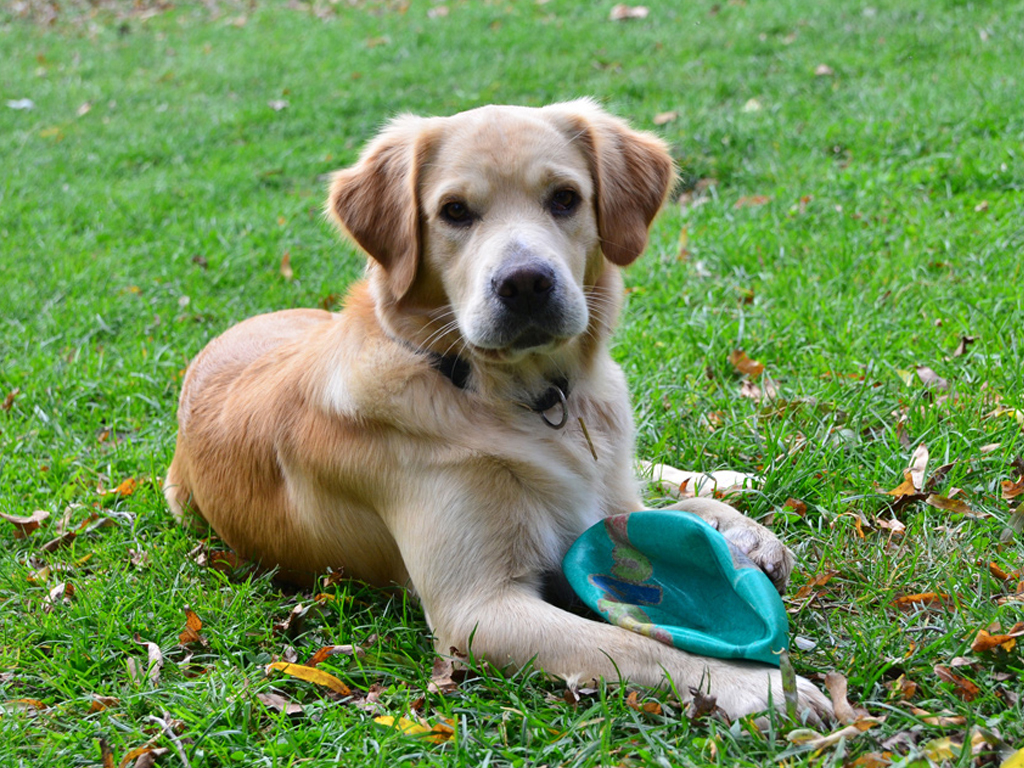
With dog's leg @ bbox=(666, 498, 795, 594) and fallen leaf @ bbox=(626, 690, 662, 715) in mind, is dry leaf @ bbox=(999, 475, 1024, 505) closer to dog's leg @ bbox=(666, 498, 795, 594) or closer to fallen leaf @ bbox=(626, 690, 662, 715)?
dog's leg @ bbox=(666, 498, 795, 594)

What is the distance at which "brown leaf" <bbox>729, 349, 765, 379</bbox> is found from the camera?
4223 millimetres

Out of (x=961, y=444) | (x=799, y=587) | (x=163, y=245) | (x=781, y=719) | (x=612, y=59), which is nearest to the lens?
(x=781, y=719)

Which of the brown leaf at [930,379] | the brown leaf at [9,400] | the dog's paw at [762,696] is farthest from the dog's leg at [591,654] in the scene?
the brown leaf at [9,400]

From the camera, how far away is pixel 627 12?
1018cm

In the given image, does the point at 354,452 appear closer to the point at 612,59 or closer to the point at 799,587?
the point at 799,587

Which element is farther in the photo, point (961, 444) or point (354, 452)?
point (961, 444)

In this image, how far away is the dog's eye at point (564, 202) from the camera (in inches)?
118

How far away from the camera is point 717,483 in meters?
3.53

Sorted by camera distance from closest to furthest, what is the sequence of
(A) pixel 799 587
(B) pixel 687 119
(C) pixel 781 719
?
(C) pixel 781 719, (A) pixel 799 587, (B) pixel 687 119

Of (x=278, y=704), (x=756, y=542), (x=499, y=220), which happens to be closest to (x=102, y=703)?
(x=278, y=704)

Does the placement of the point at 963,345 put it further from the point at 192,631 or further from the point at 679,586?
the point at 192,631

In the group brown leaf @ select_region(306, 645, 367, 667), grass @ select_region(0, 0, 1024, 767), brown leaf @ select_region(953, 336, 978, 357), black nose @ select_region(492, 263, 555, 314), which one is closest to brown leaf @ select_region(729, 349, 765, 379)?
grass @ select_region(0, 0, 1024, 767)

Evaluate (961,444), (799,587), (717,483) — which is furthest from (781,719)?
(961,444)

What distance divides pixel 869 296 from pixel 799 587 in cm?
223
